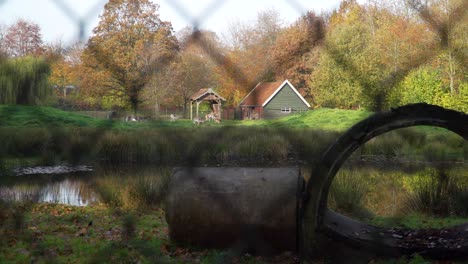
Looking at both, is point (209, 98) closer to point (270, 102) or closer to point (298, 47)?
point (270, 102)

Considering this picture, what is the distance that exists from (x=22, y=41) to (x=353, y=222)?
78.8 inches

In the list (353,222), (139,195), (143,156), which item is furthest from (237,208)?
(143,156)

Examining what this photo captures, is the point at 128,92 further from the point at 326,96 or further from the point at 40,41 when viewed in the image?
the point at 326,96

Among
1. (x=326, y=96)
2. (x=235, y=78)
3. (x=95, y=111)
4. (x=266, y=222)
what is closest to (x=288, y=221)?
(x=266, y=222)

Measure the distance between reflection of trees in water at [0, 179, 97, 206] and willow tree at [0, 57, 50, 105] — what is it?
4106 mm

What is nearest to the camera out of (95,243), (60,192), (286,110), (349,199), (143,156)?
(286,110)

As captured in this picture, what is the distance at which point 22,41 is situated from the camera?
941 millimetres

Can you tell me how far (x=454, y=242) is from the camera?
2.27 m

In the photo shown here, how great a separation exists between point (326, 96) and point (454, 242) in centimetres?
133

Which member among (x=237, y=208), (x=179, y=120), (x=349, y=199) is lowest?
(x=349, y=199)

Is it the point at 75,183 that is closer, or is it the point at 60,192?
the point at 60,192

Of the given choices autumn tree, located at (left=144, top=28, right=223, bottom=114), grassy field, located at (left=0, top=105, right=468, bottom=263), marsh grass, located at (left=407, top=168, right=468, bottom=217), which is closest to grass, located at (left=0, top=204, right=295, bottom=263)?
grassy field, located at (left=0, top=105, right=468, bottom=263)

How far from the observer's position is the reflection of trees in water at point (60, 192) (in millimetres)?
5566

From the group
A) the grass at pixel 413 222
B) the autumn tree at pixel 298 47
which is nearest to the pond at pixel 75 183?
the grass at pixel 413 222
